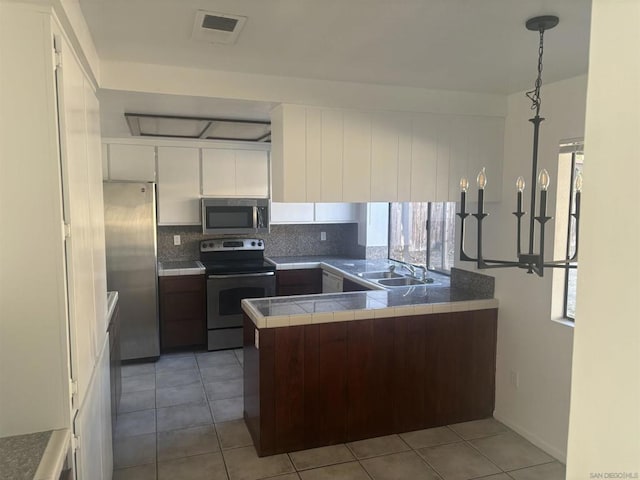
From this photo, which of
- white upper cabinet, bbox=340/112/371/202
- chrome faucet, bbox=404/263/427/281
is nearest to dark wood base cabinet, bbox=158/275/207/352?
chrome faucet, bbox=404/263/427/281

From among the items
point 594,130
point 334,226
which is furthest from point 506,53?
point 334,226

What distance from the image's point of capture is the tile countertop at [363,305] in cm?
290

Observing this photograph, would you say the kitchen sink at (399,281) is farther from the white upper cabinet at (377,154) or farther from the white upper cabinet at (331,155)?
the white upper cabinet at (331,155)

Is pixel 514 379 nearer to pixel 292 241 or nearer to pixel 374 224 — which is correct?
pixel 374 224

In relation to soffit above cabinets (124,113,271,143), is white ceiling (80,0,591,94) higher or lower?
higher

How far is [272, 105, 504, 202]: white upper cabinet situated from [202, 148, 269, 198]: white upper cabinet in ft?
7.14

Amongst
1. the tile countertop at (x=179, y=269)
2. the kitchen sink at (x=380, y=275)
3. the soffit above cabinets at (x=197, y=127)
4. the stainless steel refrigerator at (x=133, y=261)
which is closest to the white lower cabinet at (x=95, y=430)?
the soffit above cabinets at (x=197, y=127)

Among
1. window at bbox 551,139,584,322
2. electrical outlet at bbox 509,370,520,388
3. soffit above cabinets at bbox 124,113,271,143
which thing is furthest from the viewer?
soffit above cabinets at bbox 124,113,271,143

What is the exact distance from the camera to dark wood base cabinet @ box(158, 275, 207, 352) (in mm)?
4723

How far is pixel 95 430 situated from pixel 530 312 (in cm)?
265

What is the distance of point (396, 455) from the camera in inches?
116

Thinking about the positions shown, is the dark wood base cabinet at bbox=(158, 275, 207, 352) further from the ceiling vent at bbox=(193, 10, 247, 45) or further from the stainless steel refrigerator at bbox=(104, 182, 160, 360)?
the ceiling vent at bbox=(193, 10, 247, 45)

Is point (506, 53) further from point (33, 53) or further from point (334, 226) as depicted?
point (334, 226)

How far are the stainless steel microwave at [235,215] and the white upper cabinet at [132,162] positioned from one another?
64 centimetres
